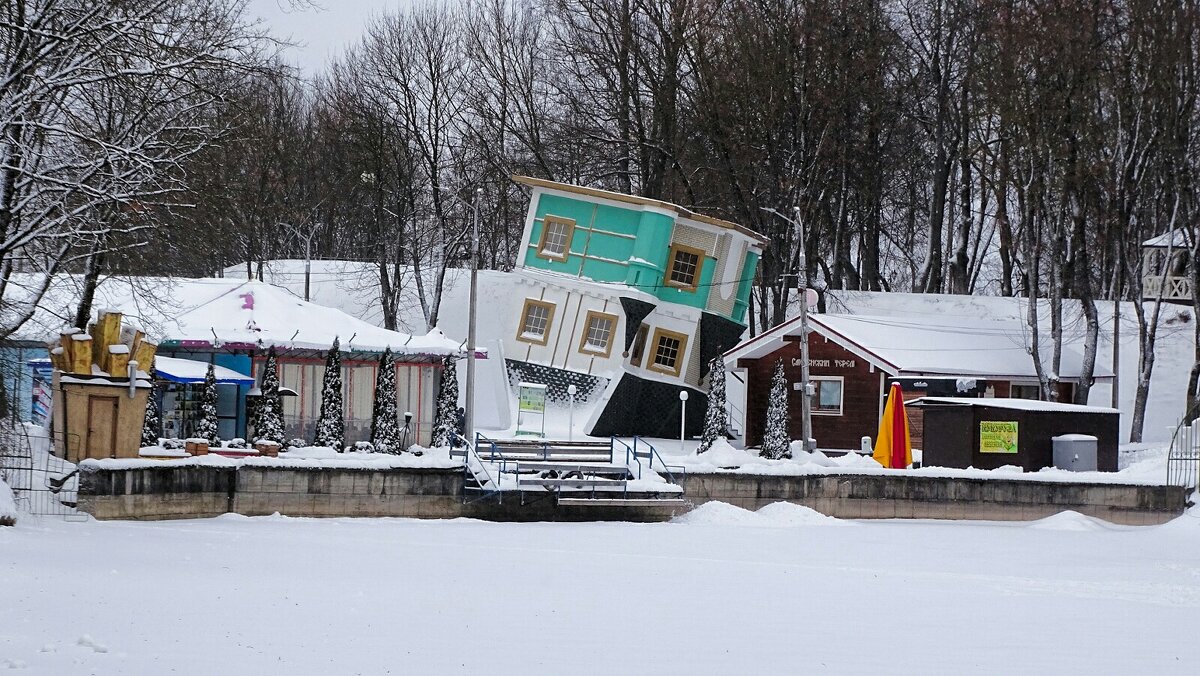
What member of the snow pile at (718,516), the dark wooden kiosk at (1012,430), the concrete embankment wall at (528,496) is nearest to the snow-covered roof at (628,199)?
the dark wooden kiosk at (1012,430)

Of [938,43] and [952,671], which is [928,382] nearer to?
[938,43]

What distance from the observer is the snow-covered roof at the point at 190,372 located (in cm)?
3300

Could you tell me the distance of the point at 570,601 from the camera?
15906 mm

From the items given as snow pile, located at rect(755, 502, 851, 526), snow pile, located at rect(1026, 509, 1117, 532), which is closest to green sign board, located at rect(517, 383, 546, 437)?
snow pile, located at rect(755, 502, 851, 526)

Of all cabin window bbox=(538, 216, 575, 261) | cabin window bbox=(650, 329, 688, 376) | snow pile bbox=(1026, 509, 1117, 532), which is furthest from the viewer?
cabin window bbox=(538, 216, 575, 261)

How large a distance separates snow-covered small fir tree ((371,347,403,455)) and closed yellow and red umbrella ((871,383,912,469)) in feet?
36.6

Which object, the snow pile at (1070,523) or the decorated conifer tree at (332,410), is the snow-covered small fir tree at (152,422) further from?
the snow pile at (1070,523)

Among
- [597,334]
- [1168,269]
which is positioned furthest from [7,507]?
[1168,269]

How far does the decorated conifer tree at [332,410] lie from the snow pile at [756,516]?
386 inches

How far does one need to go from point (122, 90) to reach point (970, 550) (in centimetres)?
1467

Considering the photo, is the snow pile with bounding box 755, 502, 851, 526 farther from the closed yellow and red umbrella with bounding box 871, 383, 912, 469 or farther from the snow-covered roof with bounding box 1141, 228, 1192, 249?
the snow-covered roof with bounding box 1141, 228, 1192, 249

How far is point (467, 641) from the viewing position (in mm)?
12977

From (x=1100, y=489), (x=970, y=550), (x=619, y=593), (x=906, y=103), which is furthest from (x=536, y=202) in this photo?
(x=619, y=593)

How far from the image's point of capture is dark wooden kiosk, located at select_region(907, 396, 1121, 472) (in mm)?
31625
